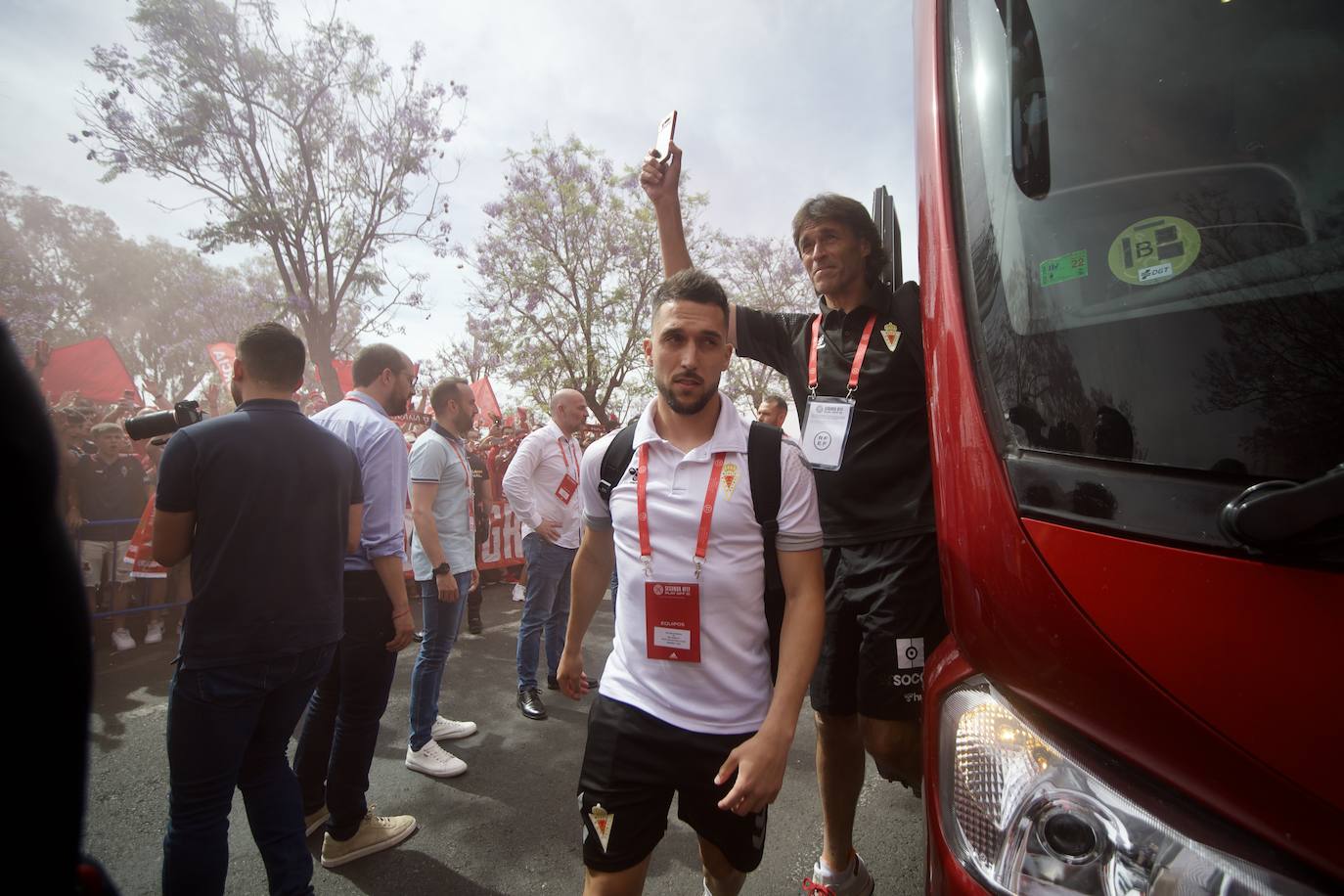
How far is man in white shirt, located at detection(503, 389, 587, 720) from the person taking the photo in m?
Result: 4.46

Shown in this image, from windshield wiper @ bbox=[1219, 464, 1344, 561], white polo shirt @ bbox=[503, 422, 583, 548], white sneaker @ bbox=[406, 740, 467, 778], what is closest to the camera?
windshield wiper @ bbox=[1219, 464, 1344, 561]

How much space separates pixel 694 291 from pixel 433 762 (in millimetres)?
3010

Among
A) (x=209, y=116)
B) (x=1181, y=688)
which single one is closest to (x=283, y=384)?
(x=1181, y=688)

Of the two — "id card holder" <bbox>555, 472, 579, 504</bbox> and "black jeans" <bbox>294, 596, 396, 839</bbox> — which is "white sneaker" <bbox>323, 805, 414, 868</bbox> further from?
"id card holder" <bbox>555, 472, 579, 504</bbox>

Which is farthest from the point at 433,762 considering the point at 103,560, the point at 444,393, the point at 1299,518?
the point at 103,560

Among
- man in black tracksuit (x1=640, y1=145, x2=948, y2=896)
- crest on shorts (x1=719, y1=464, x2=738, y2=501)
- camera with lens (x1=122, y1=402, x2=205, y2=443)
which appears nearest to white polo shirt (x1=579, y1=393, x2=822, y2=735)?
crest on shorts (x1=719, y1=464, x2=738, y2=501)

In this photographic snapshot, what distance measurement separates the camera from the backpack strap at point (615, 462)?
78.5 inches

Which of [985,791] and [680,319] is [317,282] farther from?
[985,791]

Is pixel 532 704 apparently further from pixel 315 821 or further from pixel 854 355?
pixel 854 355

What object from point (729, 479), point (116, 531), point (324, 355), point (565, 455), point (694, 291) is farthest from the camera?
point (324, 355)

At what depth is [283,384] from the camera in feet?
7.70

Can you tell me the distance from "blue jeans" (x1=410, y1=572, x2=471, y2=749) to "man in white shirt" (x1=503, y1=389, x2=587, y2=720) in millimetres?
841

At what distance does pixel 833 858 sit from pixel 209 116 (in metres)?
14.8

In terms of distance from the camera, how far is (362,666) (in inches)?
111
